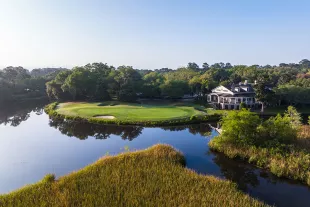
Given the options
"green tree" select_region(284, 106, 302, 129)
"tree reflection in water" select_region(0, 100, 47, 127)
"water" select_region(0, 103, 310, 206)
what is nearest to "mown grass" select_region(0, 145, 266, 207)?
"water" select_region(0, 103, 310, 206)

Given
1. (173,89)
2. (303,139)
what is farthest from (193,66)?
(303,139)

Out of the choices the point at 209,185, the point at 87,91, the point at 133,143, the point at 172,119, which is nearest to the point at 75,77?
the point at 87,91

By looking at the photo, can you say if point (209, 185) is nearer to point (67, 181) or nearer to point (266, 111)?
point (67, 181)

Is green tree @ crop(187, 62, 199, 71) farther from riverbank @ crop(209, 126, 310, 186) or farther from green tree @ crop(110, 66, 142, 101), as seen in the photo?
riverbank @ crop(209, 126, 310, 186)

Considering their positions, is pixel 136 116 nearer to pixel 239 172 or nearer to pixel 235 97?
pixel 235 97

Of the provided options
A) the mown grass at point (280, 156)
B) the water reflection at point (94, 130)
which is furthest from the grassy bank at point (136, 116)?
the mown grass at point (280, 156)

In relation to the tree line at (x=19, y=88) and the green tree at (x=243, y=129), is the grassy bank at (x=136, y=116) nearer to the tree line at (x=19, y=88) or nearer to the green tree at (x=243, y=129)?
the green tree at (x=243, y=129)
